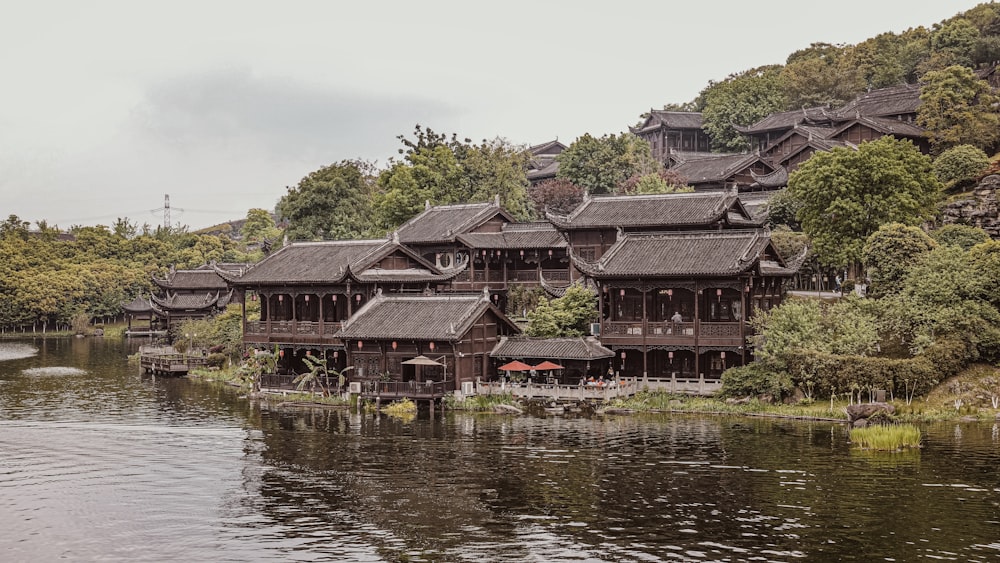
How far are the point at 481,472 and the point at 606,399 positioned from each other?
50.3ft

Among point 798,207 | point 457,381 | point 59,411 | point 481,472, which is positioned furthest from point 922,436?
point 59,411

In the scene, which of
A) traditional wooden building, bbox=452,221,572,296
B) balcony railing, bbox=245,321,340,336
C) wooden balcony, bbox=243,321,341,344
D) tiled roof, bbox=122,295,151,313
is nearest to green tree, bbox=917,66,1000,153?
traditional wooden building, bbox=452,221,572,296

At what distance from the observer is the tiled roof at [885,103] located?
292 ft

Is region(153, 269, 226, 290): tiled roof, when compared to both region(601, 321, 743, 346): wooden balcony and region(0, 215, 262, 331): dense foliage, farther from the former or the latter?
region(601, 321, 743, 346): wooden balcony

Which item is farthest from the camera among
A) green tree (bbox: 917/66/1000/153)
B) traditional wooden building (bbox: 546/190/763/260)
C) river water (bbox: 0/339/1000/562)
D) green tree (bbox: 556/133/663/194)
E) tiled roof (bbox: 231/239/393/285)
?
green tree (bbox: 556/133/663/194)

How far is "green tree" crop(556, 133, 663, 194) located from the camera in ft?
305

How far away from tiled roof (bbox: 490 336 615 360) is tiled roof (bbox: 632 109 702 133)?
6503 cm

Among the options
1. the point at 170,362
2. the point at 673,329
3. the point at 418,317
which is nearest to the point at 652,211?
the point at 673,329

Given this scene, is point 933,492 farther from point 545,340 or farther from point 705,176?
point 705,176

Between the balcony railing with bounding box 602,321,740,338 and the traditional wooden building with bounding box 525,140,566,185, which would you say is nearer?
the balcony railing with bounding box 602,321,740,338

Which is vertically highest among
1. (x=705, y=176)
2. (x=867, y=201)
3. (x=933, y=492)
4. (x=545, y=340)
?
(x=705, y=176)

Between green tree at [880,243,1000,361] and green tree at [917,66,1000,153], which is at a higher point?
green tree at [917,66,1000,153]

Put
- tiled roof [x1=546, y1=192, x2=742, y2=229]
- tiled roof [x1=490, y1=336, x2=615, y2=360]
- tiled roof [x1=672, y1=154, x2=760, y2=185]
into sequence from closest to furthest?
tiled roof [x1=490, y1=336, x2=615, y2=360] → tiled roof [x1=546, y1=192, x2=742, y2=229] → tiled roof [x1=672, y1=154, x2=760, y2=185]

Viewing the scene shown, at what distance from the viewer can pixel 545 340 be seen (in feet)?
181
